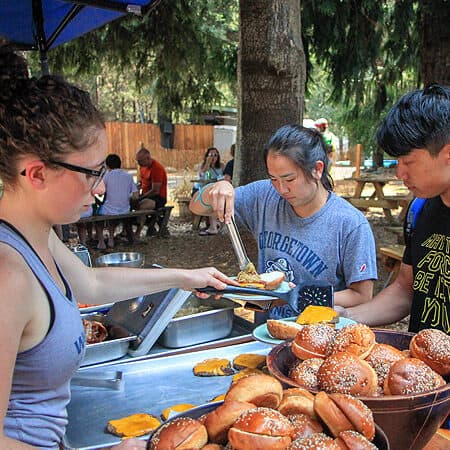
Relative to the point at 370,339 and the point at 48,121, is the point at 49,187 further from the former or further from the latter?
the point at 370,339

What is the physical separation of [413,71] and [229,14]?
12.9 feet

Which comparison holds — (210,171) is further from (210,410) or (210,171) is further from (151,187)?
(210,410)

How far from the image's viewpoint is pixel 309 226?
90.7 inches

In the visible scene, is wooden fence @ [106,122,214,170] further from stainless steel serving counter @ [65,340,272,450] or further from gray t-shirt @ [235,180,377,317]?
stainless steel serving counter @ [65,340,272,450]

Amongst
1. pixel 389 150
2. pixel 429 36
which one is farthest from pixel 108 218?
pixel 389 150

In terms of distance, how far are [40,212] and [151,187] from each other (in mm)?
8601

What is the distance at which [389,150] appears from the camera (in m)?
1.66

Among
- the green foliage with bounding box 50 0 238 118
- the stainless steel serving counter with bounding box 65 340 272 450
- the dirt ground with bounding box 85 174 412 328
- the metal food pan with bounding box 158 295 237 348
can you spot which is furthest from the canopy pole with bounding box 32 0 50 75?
the stainless steel serving counter with bounding box 65 340 272 450

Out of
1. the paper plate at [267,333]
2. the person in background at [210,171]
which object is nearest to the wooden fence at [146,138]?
the person in background at [210,171]

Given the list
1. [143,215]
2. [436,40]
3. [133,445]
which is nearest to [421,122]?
[133,445]

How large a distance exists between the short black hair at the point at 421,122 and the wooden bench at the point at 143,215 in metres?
6.93

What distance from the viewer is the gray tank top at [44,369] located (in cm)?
111

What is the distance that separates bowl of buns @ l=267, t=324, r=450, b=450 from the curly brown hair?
708mm

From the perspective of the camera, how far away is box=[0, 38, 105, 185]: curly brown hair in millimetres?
1104
